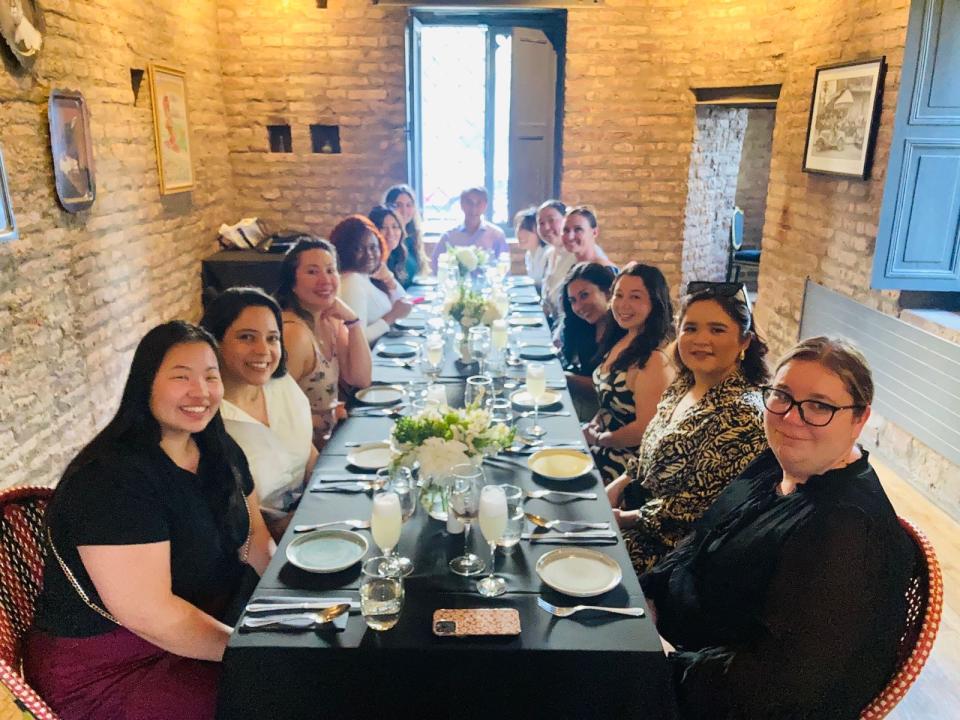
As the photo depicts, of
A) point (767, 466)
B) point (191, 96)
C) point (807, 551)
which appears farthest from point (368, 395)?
point (191, 96)

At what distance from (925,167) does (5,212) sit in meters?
4.29

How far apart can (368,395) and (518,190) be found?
4.31 m

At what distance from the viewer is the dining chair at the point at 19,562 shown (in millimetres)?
1561

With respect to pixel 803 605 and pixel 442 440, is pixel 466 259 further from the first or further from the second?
pixel 803 605

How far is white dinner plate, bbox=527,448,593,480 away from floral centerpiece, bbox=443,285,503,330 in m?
1.16

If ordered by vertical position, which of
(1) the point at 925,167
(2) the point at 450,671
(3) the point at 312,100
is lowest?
(2) the point at 450,671

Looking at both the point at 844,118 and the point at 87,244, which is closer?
the point at 87,244

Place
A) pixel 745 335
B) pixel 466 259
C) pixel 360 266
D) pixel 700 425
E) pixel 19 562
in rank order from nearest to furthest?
pixel 19 562, pixel 700 425, pixel 745 335, pixel 360 266, pixel 466 259

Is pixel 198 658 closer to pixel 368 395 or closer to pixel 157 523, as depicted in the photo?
pixel 157 523

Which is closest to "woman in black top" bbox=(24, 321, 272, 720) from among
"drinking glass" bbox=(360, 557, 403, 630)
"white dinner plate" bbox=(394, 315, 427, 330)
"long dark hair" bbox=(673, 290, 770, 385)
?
"drinking glass" bbox=(360, 557, 403, 630)

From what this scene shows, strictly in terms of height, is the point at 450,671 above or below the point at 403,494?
below

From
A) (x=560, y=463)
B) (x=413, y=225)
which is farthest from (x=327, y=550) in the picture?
(x=413, y=225)

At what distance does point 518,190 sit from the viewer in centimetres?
683

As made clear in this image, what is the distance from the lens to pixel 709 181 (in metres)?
6.53
